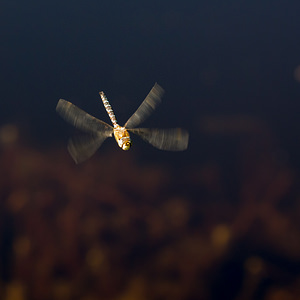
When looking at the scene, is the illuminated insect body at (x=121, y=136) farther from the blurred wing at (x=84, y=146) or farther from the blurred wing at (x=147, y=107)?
the blurred wing at (x=84, y=146)

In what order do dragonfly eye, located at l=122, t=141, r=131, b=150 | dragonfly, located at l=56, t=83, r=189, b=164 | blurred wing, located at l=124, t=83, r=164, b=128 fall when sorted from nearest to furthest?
dragonfly, located at l=56, t=83, r=189, b=164 < dragonfly eye, located at l=122, t=141, r=131, b=150 < blurred wing, located at l=124, t=83, r=164, b=128

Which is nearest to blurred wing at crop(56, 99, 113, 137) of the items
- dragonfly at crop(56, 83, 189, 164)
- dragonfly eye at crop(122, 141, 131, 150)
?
dragonfly at crop(56, 83, 189, 164)

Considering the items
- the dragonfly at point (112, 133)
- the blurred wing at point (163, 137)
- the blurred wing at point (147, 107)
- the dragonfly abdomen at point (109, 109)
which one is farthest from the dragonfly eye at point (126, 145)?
the dragonfly abdomen at point (109, 109)

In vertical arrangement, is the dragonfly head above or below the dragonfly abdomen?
below

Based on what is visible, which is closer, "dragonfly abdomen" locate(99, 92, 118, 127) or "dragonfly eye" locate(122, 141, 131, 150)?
"dragonfly eye" locate(122, 141, 131, 150)

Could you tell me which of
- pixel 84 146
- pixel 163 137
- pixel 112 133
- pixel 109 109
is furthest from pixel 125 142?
pixel 109 109

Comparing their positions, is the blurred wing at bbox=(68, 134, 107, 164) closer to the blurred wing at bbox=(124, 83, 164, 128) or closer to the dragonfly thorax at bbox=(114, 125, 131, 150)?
the dragonfly thorax at bbox=(114, 125, 131, 150)

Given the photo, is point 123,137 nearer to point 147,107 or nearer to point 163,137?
point 163,137
